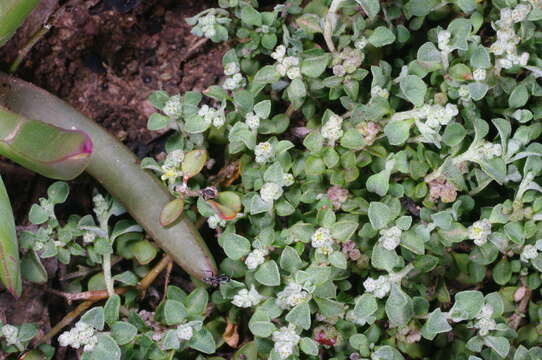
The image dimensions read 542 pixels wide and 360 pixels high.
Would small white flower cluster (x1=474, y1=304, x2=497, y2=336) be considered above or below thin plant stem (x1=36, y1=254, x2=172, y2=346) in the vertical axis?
below

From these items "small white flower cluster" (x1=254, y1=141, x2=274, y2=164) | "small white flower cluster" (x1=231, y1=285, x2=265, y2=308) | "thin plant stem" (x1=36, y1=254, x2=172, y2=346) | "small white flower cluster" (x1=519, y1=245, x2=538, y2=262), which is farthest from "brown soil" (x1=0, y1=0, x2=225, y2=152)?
"small white flower cluster" (x1=519, y1=245, x2=538, y2=262)

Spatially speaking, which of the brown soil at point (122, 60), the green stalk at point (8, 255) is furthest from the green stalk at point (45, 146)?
the brown soil at point (122, 60)

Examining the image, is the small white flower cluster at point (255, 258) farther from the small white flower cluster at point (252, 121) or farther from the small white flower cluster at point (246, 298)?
the small white flower cluster at point (252, 121)

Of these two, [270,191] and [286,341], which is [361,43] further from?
[286,341]

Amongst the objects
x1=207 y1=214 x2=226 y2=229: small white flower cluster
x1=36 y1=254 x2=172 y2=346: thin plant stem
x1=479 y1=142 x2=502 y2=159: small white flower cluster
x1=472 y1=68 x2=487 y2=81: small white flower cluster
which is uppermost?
x1=472 y1=68 x2=487 y2=81: small white flower cluster

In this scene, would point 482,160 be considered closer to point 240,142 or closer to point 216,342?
point 240,142

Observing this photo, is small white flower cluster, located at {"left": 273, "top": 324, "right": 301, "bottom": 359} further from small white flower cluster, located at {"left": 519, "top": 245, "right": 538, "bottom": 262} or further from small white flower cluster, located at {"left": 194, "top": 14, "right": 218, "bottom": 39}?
small white flower cluster, located at {"left": 194, "top": 14, "right": 218, "bottom": 39}

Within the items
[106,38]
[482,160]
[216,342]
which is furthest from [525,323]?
[106,38]
